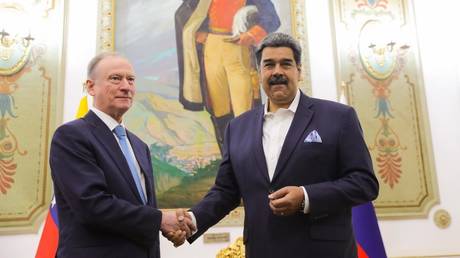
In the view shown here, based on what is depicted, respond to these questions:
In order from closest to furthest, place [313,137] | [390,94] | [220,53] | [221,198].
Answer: [313,137], [221,198], [220,53], [390,94]

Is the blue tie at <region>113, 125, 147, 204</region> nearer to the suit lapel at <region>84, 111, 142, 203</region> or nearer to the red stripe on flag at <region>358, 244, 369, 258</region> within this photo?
the suit lapel at <region>84, 111, 142, 203</region>

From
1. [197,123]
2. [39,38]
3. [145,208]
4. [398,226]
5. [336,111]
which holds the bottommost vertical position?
[398,226]

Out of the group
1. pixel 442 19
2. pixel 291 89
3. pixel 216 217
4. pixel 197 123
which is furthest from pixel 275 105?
pixel 442 19

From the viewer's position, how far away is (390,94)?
539cm

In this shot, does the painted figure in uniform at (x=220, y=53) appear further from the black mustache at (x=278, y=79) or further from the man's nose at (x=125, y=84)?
the black mustache at (x=278, y=79)

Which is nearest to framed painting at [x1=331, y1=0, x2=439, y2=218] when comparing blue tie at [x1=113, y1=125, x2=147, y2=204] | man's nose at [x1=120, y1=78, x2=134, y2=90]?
man's nose at [x1=120, y1=78, x2=134, y2=90]

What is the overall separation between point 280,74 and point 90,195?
1.10m

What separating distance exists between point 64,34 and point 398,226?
14.1 feet

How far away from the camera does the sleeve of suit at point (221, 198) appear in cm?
248

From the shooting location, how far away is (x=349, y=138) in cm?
212

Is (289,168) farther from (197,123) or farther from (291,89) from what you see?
(197,123)

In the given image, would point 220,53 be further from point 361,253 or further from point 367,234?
point 361,253

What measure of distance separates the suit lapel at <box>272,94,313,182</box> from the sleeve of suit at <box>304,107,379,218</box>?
0.17m

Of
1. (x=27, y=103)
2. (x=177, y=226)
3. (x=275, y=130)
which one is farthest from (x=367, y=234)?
(x=27, y=103)
